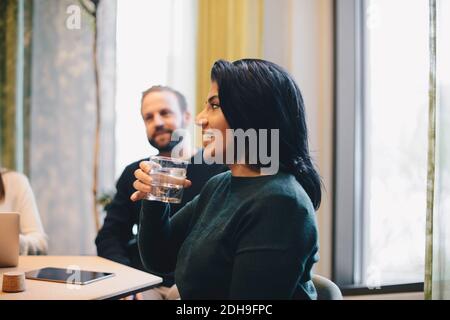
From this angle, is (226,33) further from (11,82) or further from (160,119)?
(11,82)

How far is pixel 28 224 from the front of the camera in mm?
2201

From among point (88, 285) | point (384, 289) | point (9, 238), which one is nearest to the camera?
point (88, 285)

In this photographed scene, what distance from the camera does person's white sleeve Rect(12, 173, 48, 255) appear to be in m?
2.06

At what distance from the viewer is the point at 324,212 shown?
7.30ft

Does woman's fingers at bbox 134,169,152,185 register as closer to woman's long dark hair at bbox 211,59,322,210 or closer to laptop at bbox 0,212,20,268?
woman's long dark hair at bbox 211,59,322,210

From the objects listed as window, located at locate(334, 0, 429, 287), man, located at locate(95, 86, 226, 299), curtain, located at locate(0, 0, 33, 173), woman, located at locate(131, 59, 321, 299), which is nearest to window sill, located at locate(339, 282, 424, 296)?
window, located at locate(334, 0, 429, 287)

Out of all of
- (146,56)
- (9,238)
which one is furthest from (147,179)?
(146,56)

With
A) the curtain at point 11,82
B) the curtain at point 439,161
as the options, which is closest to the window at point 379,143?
the curtain at point 439,161

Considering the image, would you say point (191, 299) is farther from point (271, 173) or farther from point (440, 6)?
point (440, 6)

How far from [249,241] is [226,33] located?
1.50 metres

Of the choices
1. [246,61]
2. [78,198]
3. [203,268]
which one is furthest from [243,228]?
[78,198]

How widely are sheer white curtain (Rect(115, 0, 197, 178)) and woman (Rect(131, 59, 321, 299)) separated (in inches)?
50.4

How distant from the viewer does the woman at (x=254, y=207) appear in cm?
96

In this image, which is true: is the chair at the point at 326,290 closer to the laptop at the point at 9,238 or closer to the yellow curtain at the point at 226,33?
the laptop at the point at 9,238
